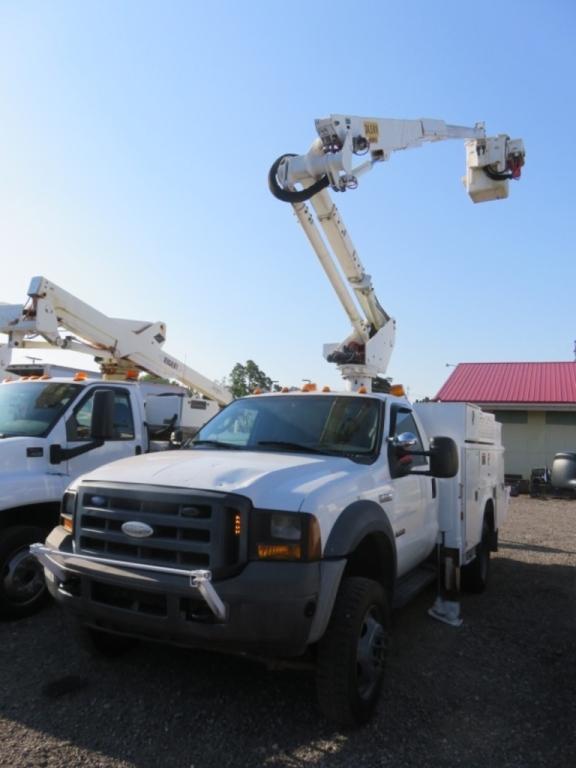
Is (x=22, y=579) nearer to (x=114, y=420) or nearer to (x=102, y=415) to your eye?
(x=102, y=415)

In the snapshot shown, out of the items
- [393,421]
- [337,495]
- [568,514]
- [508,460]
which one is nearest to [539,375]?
[508,460]

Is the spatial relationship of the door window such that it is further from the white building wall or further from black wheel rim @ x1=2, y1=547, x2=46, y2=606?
the white building wall

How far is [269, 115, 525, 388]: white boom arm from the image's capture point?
28.9 feet

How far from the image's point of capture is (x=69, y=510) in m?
3.90

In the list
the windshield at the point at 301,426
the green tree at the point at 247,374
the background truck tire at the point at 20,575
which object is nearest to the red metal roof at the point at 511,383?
the windshield at the point at 301,426

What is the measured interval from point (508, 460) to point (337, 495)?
18870mm

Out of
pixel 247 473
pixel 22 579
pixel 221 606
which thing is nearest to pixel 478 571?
pixel 247 473

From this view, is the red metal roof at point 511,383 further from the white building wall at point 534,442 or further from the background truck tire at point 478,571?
the background truck tire at point 478,571

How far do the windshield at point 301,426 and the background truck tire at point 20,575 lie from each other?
1709mm

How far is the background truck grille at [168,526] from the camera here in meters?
3.20

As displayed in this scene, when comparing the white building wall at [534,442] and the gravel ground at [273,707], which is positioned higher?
the white building wall at [534,442]

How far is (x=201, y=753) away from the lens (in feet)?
10.6

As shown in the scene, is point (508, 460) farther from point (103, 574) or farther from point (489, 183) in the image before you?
point (103, 574)

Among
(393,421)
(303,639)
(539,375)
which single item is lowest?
(303,639)
